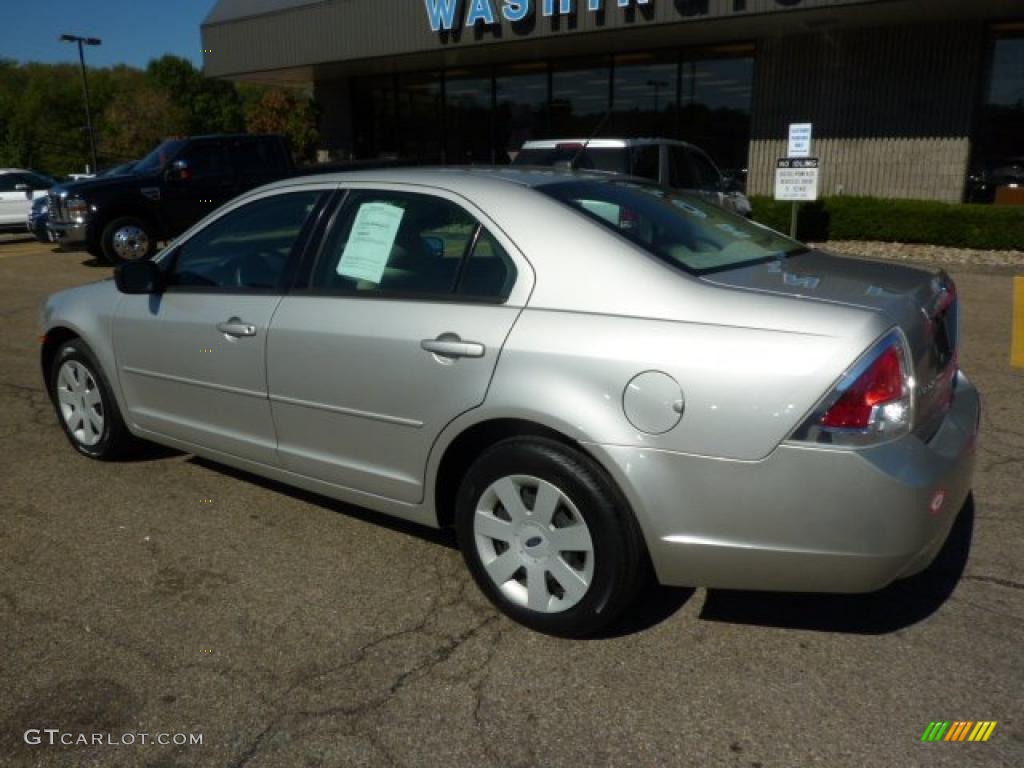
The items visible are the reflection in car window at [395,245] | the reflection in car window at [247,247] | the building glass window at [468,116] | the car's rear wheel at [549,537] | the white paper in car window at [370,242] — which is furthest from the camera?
the building glass window at [468,116]

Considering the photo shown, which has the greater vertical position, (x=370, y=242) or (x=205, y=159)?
(x=205, y=159)

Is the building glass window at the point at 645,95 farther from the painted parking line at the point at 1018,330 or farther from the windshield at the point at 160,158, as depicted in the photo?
the windshield at the point at 160,158

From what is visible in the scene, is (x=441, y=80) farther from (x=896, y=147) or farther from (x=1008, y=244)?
(x=1008, y=244)

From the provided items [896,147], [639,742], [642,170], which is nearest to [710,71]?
[896,147]

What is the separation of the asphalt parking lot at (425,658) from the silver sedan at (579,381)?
0.25m

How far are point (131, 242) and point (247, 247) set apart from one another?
34.7ft

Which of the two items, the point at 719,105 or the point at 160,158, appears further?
the point at 719,105

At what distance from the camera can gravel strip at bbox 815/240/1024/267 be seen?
12.7m

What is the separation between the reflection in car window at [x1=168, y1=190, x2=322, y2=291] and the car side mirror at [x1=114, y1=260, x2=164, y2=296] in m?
0.08

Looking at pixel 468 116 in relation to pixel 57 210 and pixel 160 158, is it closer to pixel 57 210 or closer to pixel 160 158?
pixel 160 158

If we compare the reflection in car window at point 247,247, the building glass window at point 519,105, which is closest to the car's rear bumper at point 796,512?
the reflection in car window at point 247,247

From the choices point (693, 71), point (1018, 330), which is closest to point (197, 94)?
point (693, 71)

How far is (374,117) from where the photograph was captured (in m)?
23.4

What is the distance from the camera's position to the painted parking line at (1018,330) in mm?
6773
